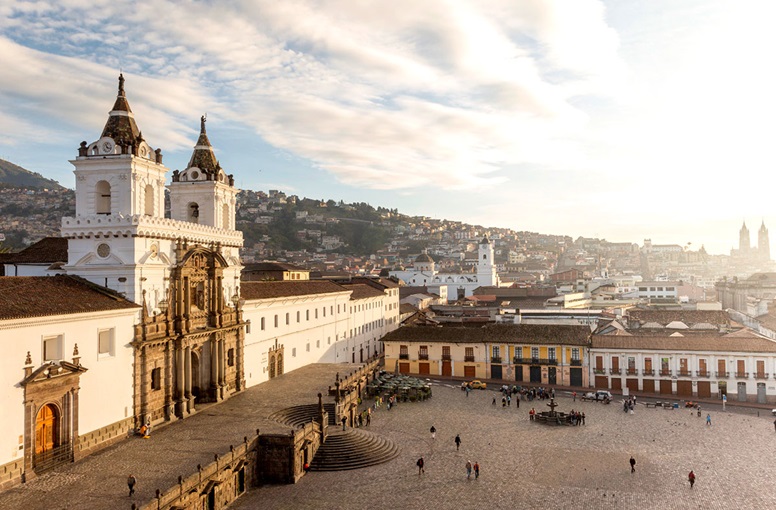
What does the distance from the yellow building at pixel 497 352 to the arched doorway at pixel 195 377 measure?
2458 cm

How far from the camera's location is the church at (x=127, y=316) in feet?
66.8

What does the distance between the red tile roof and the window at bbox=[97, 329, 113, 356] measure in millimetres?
1026

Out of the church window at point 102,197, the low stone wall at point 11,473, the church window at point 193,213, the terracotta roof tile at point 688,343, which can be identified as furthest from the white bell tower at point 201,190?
the terracotta roof tile at point 688,343

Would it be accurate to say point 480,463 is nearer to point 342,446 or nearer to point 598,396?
point 342,446

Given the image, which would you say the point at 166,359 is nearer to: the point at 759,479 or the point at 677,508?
the point at 677,508

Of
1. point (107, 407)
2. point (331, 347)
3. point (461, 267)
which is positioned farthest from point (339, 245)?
point (107, 407)

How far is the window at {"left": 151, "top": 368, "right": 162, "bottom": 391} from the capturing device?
27297 millimetres

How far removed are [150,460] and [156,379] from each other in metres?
6.33

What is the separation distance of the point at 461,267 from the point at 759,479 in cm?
15459

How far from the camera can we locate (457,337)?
52938mm

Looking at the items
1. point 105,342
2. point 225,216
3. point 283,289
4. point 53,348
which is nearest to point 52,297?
point 53,348

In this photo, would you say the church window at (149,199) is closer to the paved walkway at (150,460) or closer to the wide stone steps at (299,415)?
the paved walkway at (150,460)

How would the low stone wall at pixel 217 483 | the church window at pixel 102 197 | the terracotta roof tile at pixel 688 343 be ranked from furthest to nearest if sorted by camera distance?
the terracotta roof tile at pixel 688 343, the church window at pixel 102 197, the low stone wall at pixel 217 483

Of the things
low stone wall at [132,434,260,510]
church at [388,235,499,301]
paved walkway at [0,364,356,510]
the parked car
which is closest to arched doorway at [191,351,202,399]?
paved walkway at [0,364,356,510]
